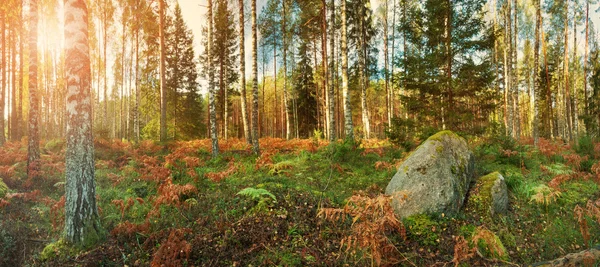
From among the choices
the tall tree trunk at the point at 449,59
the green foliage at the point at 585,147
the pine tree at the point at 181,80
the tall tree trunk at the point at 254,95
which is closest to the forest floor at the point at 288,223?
the tall tree trunk at the point at 254,95

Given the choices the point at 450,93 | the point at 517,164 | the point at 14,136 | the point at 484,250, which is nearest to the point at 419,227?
the point at 484,250

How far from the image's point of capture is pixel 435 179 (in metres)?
5.17

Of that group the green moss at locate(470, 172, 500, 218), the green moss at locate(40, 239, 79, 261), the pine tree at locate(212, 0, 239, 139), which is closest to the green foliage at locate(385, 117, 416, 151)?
the green moss at locate(470, 172, 500, 218)

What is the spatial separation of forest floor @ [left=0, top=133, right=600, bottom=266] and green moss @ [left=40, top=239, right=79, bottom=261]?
2cm

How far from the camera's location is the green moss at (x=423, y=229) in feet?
14.4

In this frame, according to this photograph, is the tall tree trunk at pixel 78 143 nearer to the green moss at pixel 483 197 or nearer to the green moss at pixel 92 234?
the green moss at pixel 92 234

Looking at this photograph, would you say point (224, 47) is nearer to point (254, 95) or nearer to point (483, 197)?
point (254, 95)

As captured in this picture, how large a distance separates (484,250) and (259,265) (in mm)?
3521

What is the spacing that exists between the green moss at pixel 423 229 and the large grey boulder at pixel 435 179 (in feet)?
0.48

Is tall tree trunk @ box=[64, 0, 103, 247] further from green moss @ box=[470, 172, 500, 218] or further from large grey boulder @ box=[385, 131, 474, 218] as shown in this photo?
green moss @ box=[470, 172, 500, 218]

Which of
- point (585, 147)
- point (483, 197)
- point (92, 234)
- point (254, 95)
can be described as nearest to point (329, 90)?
point (254, 95)

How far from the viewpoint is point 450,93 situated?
10.6m

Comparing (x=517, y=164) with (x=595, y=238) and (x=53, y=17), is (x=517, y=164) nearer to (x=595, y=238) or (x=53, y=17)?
(x=595, y=238)

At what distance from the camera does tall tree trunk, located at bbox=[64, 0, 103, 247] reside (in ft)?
14.2
